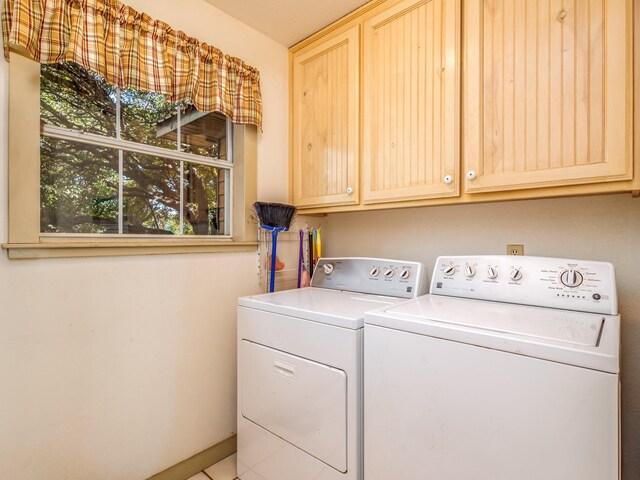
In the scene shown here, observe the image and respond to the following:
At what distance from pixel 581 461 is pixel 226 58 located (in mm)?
2052

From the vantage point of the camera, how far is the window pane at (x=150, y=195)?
158 centimetres

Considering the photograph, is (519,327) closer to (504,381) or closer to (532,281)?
(504,381)

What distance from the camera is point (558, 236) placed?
4.77ft

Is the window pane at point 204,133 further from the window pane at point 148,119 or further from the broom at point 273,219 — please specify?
the broom at point 273,219

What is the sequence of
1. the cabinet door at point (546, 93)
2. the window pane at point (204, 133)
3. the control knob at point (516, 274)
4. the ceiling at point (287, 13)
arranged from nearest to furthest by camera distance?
the cabinet door at point (546, 93) → the control knob at point (516, 274) → the ceiling at point (287, 13) → the window pane at point (204, 133)

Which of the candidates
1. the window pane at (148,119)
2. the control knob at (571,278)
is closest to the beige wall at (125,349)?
the window pane at (148,119)

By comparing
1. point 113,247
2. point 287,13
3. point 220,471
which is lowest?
point 220,471

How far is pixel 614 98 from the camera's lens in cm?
106

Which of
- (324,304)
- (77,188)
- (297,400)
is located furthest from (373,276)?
(77,188)

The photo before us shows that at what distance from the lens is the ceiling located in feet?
5.53

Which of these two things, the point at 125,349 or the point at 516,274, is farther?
the point at 125,349

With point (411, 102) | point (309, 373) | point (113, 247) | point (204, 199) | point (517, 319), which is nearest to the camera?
point (517, 319)

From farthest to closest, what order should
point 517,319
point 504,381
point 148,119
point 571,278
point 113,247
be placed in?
point 148,119 → point 113,247 → point 571,278 → point 517,319 → point 504,381

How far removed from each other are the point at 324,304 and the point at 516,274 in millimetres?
766
